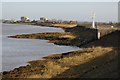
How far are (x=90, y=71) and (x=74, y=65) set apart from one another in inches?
242

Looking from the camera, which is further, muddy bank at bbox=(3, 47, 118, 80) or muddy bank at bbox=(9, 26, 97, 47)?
muddy bank at bbox=(9, 26, 97, 47)

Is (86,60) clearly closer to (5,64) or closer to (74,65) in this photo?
(74,65)

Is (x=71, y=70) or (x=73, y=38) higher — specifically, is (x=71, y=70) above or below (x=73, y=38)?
below

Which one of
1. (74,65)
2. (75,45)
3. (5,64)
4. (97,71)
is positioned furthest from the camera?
(75,45)

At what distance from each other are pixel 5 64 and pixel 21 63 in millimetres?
1978

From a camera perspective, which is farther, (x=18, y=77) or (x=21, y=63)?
(x=21, y=63)

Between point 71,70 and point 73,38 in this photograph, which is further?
point 73,38

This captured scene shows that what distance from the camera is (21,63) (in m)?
42.4

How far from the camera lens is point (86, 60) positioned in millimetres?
35438

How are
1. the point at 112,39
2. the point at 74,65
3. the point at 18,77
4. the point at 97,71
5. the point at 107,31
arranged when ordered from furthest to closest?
the point at 107,31 < the point at 112,39 < the point at 74,65 < the point at 18,77 < the point at 97,71

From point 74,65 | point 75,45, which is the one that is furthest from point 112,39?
point 74,65

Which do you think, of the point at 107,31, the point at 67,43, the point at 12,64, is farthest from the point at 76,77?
the point at 67,43

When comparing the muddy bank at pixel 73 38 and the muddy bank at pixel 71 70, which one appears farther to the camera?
the muddy bank at pixel 73 38

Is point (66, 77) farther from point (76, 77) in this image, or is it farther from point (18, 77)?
point (18, 77)
